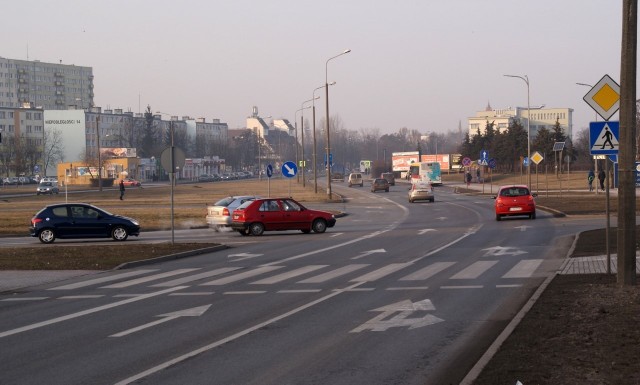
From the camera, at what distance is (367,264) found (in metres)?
21.6

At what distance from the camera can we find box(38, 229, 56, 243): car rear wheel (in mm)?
31703

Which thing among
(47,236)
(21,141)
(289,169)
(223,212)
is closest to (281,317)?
(47,236)

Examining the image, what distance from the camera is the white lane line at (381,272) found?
60.5ft

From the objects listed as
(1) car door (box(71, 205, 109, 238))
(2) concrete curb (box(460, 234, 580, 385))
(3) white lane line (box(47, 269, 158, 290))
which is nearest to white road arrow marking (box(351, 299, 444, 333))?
(2) concrete curb (box(460, 234, 580, 385))

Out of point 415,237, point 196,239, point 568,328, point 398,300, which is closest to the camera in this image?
point 568,328

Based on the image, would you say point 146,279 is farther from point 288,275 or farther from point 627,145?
point 627,145

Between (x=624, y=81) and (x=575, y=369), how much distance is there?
6732mm

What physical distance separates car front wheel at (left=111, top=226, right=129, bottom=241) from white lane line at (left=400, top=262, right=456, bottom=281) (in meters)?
14.9

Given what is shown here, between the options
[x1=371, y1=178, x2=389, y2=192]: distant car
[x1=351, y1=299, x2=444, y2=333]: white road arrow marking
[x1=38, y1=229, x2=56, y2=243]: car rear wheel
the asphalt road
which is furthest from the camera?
[x1=371, y1=178, x2=389, y2=192]: distant car

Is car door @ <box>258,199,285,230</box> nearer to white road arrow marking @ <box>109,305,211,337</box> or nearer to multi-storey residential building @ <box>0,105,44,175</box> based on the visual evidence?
white road arrow marking @ <box>109,305,211,337</box>

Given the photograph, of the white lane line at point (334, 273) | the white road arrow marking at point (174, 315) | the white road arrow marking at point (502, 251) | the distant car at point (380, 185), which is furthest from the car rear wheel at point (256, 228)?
the distant car at point (380, 185)

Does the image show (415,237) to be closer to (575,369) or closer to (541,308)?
(541,308)

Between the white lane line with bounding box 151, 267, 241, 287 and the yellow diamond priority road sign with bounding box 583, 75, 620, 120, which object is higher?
the yellow diamond priority road sign with bounding box 583, 75, 620, 120

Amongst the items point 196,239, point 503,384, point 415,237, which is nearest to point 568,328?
point 503,384
